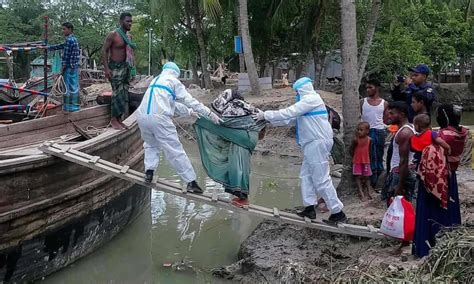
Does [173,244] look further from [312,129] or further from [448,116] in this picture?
[448,116]

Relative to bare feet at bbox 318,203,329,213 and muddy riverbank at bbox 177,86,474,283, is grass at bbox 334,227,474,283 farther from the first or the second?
bare feet at bbox 318,203,329,213

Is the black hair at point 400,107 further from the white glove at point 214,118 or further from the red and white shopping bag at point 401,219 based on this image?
the white glove at point 214,118

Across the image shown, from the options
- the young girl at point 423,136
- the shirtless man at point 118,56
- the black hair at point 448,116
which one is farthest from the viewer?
the shirtless man at point 118,56

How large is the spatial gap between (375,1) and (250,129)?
23.5 ft

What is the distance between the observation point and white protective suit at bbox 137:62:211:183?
560cm

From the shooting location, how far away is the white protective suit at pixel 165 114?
221 inches

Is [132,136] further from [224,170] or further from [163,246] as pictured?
[224,170]

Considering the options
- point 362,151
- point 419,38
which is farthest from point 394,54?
point 362,151

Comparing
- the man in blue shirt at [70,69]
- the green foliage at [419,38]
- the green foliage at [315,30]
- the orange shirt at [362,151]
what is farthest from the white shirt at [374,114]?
the green foliage at [419,38]

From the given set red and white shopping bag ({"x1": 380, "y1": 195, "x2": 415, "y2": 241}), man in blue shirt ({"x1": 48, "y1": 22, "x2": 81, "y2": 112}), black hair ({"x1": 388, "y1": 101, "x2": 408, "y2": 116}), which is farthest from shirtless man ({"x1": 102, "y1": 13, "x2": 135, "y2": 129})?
red and white shopping bag ({"x1": 380, "y1": 195, "x2": 415, "y2": 241})

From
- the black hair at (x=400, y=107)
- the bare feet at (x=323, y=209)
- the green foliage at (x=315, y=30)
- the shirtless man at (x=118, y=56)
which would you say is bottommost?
the bare feet at (x=323, y=209)

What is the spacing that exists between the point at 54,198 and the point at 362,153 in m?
3.73

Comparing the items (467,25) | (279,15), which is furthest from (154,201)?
(467,25)

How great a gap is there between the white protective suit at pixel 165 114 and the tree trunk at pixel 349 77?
92.7 inches
